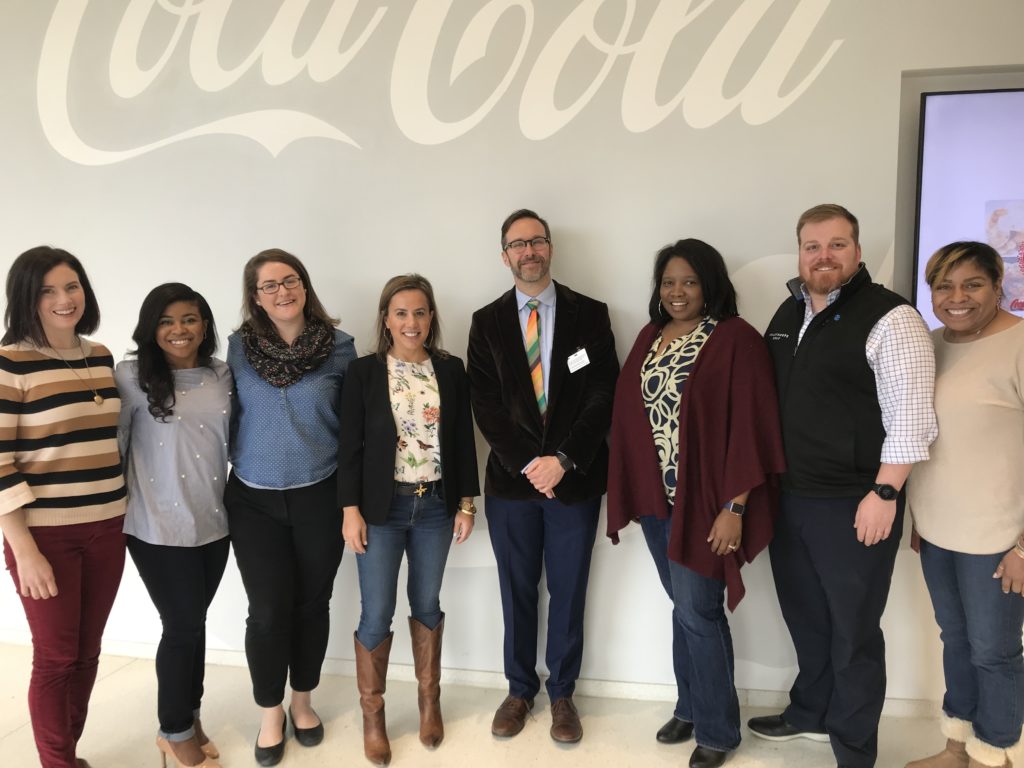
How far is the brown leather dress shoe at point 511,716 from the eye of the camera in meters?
2.38

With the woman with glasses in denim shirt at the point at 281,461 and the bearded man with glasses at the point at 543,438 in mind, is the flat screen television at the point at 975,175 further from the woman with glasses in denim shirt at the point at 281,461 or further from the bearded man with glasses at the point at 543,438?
the woman with glasses in denim shirt at the point at 281,461

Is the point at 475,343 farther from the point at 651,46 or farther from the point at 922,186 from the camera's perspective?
the point at 922,186

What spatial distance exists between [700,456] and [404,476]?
99 cm

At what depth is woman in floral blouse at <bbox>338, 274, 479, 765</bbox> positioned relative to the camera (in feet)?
6.98

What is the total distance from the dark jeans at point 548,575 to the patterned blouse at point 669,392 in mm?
386

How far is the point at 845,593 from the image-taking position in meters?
1.93

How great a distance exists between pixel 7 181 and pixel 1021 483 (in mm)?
4178

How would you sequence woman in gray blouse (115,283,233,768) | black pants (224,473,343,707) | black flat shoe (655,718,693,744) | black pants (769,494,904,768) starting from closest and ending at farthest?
black pants (769,494,904,768)
woman in gray blouse (115,283,233,768)
black pants (224,473,343,707)
black flat shoe (655,718,693,744)

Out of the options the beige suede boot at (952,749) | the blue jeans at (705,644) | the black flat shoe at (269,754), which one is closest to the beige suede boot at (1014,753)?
the beige suede boot at (952,749)

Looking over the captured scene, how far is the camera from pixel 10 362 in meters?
1.84

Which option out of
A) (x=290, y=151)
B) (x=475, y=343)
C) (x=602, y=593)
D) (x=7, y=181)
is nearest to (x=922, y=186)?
(x=475, y=343)

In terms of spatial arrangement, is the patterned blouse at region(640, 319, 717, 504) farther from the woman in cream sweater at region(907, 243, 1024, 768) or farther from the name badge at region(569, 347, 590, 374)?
the woman in cream sweater at region(907, 243, 1024, 768)

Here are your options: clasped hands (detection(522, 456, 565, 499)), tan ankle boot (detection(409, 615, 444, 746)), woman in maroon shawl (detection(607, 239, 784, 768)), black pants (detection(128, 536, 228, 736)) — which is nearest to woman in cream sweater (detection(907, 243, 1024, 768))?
woman in maroon shawl (detection(607, 239, 784, 768))

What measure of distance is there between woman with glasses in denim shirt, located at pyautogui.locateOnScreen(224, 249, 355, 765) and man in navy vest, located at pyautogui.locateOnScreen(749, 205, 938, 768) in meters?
1.53
